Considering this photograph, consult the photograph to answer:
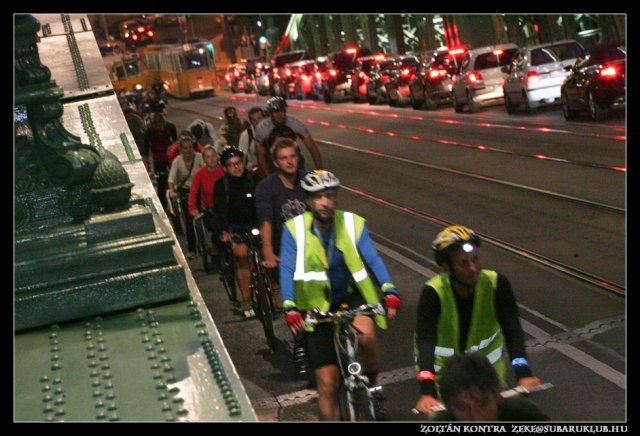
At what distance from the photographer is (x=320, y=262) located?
6684 mm

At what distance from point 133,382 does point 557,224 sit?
9238 millimetres

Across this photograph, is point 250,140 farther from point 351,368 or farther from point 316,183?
point 351,368

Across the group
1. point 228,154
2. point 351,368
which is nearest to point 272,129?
point 228,154

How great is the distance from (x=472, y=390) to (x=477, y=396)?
3 centimetres

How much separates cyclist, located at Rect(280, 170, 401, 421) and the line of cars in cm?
1916

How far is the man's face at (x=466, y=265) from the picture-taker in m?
5.59

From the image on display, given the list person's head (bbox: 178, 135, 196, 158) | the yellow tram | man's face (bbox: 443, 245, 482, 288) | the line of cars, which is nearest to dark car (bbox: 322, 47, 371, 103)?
the line of cars

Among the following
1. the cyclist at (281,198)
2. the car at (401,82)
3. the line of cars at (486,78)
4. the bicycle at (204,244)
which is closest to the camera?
the cyclist at (281,198)

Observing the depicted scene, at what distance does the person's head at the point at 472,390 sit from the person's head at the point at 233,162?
6.76 metres

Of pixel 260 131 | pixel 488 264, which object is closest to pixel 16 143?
pixel 260 131

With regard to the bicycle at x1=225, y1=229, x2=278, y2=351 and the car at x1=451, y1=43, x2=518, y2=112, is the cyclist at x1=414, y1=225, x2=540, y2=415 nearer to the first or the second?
the bicycle at x1=225, y1=229, x2=278, y2=351

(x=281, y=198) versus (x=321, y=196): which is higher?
(x=321, y=196)

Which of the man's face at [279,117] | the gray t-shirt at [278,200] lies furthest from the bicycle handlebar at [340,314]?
the man's face at [279,117]

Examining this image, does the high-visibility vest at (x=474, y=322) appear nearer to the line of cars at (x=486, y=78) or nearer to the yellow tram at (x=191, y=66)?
the line of cars at (x=486, y=78)
